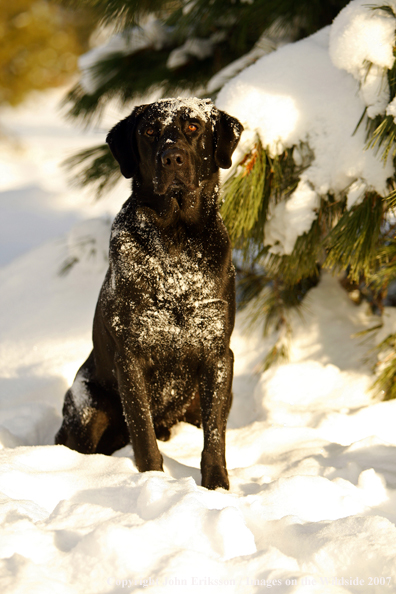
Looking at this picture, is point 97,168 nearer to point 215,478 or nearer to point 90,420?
point 90,420

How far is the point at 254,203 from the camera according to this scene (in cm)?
258

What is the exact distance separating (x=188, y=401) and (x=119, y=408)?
297mm

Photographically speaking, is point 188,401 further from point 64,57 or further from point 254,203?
point 64,57

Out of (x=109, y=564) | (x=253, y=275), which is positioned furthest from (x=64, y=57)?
(x=109, y=564)

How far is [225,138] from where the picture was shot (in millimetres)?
2059

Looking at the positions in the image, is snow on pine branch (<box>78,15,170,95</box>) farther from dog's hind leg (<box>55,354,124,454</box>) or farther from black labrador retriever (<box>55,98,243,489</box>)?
dog's hind leg (<box>55,354,124,454</box>)

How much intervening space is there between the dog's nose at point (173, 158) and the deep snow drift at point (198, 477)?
3.23 ft

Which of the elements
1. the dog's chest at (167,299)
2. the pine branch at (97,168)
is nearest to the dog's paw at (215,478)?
the dog's chest at (167,299)

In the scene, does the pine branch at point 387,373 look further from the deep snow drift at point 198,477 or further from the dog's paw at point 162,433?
the dog's paw at point 162,433

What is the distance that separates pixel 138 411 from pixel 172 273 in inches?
19.4

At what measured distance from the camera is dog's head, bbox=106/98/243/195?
1935mm

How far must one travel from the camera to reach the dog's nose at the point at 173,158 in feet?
6.23

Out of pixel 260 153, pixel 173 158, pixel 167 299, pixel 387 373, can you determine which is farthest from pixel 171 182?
pixel 387 373

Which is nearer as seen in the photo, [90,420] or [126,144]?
[126,144]
